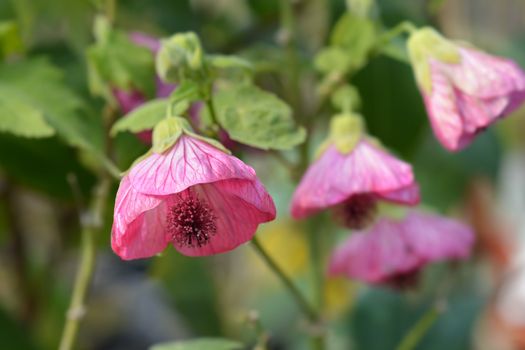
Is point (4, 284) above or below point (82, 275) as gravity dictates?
below

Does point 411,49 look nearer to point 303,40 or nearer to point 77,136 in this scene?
point 77,136

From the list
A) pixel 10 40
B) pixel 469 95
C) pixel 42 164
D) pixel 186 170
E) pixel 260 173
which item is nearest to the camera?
pixel 186 170

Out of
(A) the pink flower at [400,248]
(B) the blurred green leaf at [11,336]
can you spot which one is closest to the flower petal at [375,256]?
(A) the pink flower at [400,248]

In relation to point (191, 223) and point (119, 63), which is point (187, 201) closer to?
point (191, 223)

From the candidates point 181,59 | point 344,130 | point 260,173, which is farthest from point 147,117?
point 260,173

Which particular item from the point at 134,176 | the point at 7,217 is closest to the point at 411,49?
the point at 134,176

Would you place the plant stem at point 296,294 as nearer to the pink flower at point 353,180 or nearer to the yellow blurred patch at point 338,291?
the pink flower at point 353,180
